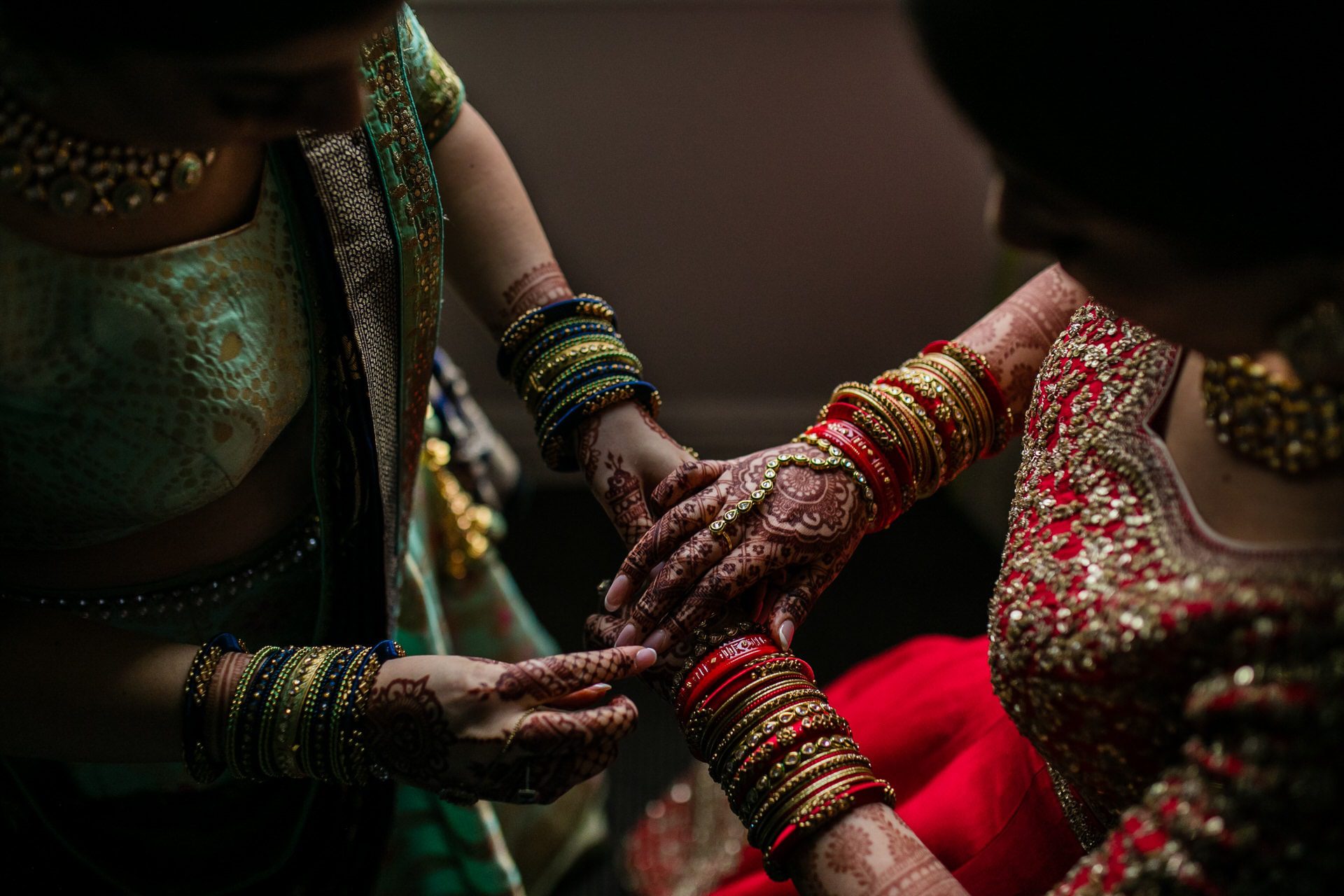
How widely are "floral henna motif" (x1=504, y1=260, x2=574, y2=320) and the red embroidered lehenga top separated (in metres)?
0.42

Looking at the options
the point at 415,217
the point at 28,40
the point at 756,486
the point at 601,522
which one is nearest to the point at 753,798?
the point at 756,486

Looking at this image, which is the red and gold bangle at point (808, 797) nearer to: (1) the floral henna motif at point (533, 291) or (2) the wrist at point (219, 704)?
(2) the wrist at point (219, 704)

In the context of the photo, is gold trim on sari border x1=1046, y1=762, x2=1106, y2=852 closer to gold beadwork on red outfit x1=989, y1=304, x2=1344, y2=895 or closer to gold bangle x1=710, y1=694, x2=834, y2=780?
gold beadwork on red outfit x1=989, y1=304, x2=1344, y2=895

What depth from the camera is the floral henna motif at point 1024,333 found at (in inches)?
36.0

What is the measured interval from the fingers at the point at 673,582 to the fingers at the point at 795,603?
0.20 ft

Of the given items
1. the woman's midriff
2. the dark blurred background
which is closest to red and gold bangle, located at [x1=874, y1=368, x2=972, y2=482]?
the woman's midriff

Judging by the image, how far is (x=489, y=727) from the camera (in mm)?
680

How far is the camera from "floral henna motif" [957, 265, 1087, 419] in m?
0.91

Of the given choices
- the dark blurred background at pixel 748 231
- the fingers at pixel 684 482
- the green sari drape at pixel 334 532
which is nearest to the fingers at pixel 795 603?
the fingers at pixel 684 482

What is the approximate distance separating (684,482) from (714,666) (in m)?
0.15

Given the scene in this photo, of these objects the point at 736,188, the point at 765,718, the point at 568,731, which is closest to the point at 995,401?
Result: the point at 765,718

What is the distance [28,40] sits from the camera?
54cm

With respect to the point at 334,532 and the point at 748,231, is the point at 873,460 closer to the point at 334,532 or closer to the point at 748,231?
the point at 334,532

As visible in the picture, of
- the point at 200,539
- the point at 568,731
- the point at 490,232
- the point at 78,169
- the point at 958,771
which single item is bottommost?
the point at 958,771
